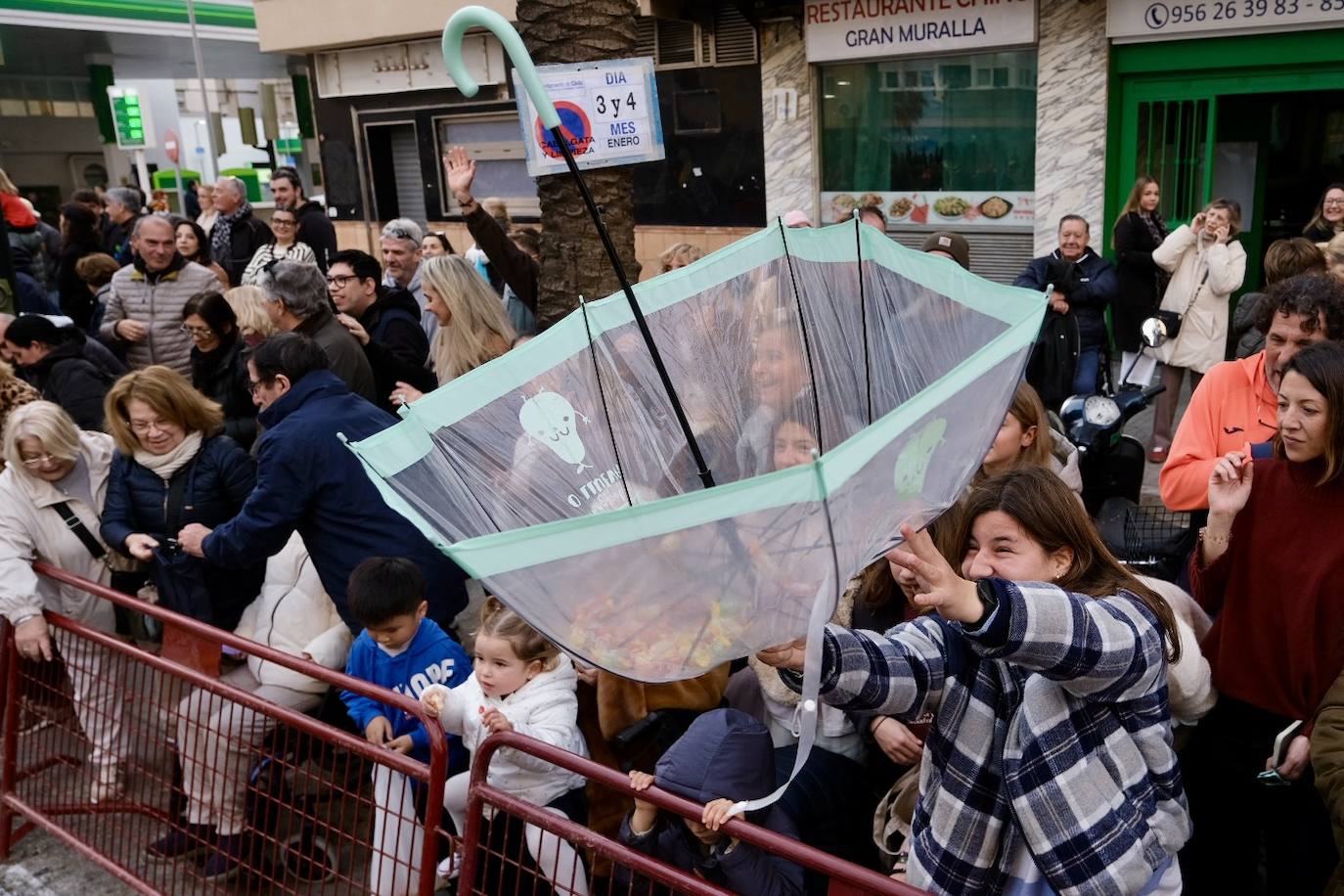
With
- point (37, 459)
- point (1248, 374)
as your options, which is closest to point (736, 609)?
point (1248, 374)

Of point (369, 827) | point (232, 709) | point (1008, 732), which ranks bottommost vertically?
point (369, 827)

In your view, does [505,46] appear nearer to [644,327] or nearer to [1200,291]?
[644,327]

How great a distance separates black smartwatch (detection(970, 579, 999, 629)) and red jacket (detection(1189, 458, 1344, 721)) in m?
1.28

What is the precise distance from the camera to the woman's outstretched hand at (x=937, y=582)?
189 cm

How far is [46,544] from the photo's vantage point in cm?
470

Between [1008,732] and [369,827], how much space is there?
95.5 inches

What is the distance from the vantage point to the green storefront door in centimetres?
988

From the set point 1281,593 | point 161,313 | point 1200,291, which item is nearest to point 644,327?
point 1281,593

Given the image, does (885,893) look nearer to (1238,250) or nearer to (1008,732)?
(1008,732)

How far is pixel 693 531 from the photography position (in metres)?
1.77

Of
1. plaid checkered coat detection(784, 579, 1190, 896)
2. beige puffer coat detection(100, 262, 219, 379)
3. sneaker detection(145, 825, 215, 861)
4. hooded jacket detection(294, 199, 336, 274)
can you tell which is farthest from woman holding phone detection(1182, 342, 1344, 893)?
hooded jacket detection(294, 199, 336, 274)

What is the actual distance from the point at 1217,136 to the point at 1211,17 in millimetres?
1159

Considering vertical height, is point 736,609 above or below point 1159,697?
above

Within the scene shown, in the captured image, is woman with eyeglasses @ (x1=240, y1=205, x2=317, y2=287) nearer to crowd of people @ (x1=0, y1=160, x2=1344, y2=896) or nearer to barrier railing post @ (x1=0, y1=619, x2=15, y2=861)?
crowd of people @ (x1=0, y1=160, x2=1344, y2=896)
